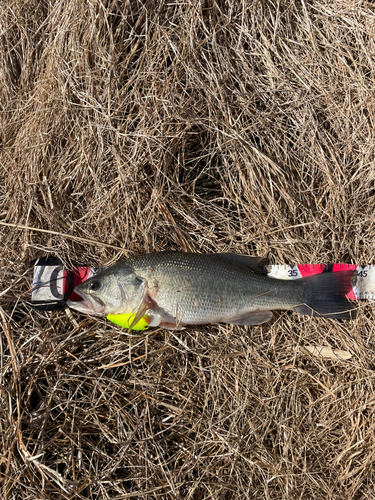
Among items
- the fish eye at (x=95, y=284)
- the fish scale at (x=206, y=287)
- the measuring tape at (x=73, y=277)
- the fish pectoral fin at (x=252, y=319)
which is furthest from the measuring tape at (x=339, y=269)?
the fish eye at (x=95, y=284)

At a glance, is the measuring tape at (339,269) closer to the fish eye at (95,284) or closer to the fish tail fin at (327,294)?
the fish tail fin at (327,294)

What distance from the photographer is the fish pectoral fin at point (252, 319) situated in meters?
2.84

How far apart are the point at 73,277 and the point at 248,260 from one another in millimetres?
1562

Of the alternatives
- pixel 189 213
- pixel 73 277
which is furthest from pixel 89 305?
pixel 189 213

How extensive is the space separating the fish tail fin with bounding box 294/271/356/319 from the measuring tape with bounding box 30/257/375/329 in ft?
0.53

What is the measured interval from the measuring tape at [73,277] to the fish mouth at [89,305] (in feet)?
0.42

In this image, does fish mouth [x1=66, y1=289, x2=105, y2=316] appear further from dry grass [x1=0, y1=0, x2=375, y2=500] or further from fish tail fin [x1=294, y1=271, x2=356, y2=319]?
fish tail fin [x1=294, y1=271, x2=356, y2=319]

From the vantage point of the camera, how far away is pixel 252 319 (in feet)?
9.34

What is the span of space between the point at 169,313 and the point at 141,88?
2.07 m

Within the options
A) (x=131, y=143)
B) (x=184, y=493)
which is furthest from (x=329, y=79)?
(x=184, y=493)

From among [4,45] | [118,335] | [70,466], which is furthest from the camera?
[4,45]

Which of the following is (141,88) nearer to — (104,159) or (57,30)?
(104,159)

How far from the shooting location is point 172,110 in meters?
3.07

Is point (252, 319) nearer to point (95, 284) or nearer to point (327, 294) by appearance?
point (327, 294)
